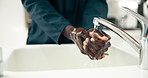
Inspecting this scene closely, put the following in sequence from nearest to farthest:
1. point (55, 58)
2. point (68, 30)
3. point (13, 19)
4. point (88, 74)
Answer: point (88, 74), point (68, 30), point (55, 58), point (13, 19)

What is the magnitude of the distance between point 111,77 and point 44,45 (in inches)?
18.8

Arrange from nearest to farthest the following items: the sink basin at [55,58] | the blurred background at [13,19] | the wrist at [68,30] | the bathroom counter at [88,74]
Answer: the bathroom counter at [88,74], the wrist at [68,30], the sink basin at [55,58], the blurred background at [13,19]

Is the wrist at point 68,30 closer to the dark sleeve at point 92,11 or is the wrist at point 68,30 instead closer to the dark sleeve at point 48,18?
the dark sleeve at point 48,18

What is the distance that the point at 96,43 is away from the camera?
66 cm

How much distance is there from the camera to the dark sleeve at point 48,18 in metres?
0.89

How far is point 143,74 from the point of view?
602mm

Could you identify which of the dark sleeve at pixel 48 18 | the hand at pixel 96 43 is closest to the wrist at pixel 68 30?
the dark sleeve at pixel 48 18

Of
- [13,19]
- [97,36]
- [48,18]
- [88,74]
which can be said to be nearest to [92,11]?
[48,18]

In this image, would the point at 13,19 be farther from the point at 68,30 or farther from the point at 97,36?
the point at 97,36

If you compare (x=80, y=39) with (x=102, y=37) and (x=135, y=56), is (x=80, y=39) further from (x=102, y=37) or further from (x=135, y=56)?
(x=135, y=56)

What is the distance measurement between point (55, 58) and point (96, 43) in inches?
14.8

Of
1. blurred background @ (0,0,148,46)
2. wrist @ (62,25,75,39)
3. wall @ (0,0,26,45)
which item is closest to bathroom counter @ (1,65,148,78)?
wrist @ (62,25,75,39)

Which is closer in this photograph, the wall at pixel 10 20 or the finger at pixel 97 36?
the finger at pixel 97 36

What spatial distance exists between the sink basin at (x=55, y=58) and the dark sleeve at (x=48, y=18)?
0.09 metres
